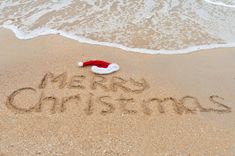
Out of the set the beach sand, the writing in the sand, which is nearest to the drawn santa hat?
the beach sand

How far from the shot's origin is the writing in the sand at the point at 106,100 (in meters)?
3.11

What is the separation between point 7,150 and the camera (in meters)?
2.57

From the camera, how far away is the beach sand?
2.68m

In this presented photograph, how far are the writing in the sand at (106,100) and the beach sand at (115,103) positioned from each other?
1 centimetres

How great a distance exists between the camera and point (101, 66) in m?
3.83

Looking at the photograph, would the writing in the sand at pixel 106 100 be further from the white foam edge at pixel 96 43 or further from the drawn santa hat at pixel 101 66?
the white foam edge at pixel 96 43

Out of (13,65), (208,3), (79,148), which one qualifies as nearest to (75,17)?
(13,65)

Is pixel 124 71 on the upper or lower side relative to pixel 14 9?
lower

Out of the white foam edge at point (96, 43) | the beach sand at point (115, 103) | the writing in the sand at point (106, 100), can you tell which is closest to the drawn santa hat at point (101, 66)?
the beach sand at point (115, 103)

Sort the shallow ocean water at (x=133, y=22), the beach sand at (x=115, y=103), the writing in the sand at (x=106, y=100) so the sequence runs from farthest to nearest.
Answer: the shallow ocean water at (x=133, y=22)
the writing in the sand at (x=106, y=100)
the beach sand at (x=115, y=103)

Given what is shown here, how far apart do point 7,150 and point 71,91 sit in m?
1.04

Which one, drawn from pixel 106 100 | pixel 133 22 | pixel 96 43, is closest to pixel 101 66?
pixel 106 100

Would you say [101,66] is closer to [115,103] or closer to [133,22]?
[115,103]

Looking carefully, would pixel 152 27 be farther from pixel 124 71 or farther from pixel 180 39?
pixel 124 71
